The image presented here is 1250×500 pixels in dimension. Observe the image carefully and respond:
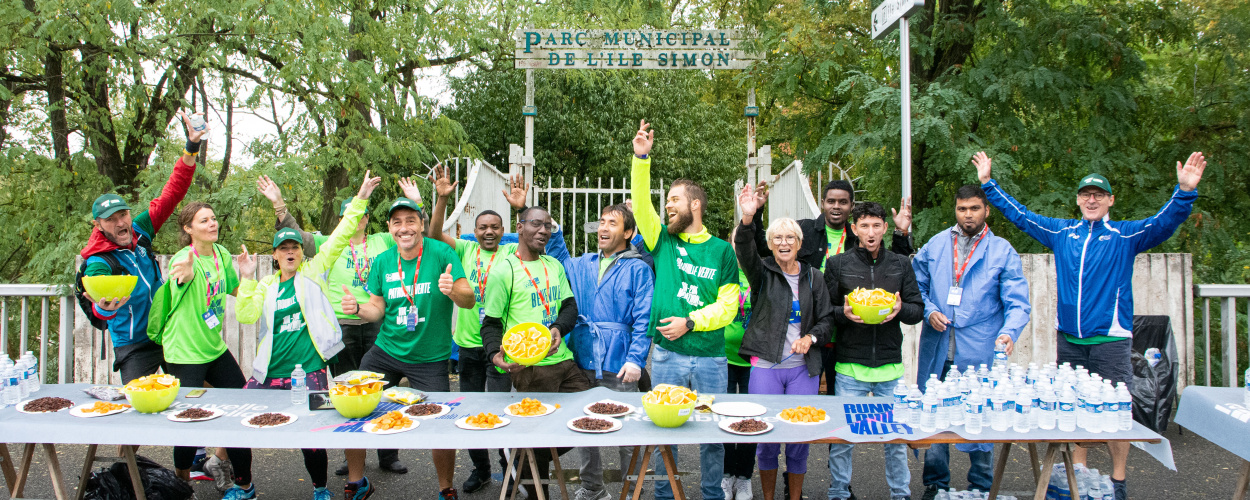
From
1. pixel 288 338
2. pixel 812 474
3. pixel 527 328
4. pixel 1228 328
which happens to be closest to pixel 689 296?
pixel 527 328

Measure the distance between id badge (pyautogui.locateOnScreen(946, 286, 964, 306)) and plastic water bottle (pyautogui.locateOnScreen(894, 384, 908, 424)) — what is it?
115cm

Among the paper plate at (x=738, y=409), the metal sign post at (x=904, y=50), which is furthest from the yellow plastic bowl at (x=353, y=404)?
the metal sign post at (x=904, y=50)

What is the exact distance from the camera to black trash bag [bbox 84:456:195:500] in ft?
13.4

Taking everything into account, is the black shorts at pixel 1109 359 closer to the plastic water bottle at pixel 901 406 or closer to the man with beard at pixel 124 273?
the plastic water bottle at pixel 901 406

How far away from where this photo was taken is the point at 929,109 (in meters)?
6.59

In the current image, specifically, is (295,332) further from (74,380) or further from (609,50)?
(609,50)

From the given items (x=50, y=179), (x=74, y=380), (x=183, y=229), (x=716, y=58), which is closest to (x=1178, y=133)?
(x=716, y=58)

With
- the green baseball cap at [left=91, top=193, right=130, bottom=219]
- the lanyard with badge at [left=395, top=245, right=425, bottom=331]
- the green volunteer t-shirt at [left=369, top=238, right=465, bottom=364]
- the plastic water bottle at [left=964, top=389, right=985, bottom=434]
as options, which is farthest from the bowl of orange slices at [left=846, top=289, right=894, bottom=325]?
the green baseball cap at [left=91, top=193, right=130, bottom=219]

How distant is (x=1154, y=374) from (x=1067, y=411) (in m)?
2.74

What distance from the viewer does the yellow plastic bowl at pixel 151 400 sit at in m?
3.72

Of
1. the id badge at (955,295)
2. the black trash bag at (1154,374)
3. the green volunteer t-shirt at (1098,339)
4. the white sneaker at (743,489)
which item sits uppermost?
the id badge at (955,295)

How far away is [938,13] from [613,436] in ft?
19.3

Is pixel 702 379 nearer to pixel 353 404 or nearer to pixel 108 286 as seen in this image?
pixel 353 404

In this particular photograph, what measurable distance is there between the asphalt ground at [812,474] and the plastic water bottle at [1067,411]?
97 centimetres
